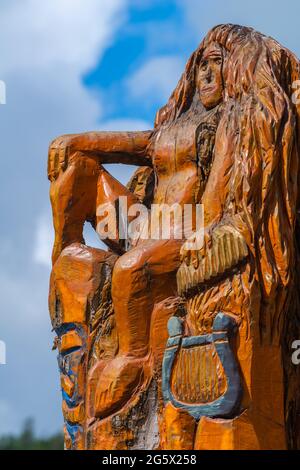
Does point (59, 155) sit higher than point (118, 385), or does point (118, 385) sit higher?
point (59, 155)

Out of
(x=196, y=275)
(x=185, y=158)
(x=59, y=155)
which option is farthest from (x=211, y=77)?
(x=196, y=275)

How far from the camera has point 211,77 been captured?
8266 millimetres

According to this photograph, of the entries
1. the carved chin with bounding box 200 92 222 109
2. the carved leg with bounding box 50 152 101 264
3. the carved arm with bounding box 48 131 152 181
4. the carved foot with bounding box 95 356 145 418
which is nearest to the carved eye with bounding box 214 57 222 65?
the carved chin with bounding box 200 92 222 109

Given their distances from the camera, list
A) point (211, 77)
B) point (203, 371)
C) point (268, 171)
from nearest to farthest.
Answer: point (203, 371)
point (268, 171)
point (211, 77)

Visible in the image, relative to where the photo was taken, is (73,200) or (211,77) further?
(73,200)

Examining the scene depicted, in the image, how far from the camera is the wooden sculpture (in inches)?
285

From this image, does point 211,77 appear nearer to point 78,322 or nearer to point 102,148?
point 102,148

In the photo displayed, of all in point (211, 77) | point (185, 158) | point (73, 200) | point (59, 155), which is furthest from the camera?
point (59, 155)

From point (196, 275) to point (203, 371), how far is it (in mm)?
607

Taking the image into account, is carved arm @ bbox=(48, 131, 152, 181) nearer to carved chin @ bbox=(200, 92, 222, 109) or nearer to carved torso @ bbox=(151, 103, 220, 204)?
carved torso @ bbox=(151, 103, 220, 204)

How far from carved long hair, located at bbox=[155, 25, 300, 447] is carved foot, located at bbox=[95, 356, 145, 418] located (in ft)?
3.17

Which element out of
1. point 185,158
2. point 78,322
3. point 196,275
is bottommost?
point 78,322
